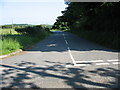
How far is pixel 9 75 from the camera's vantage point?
5.36m

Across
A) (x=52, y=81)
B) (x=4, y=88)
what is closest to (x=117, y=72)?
(x=52, y=81)

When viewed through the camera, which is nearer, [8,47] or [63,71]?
[63,71]

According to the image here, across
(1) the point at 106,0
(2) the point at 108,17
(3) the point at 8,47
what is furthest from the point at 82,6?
(3) the point at 8,47

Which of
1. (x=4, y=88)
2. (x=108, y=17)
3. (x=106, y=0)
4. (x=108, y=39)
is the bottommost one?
(x=4, y=88)

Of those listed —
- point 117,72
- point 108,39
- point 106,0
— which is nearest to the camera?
point 117,72

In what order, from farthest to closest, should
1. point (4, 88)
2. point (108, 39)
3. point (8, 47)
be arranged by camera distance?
point (108, 39) → point (8, 47) → point (4, 88)

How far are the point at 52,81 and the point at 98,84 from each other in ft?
4.64

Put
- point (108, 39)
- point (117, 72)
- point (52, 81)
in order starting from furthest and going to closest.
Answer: point (108, 39) < point (117, 72) < point (52, 81)

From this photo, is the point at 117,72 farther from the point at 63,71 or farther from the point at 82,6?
the point at 82,6

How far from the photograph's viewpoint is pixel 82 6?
54.1ft

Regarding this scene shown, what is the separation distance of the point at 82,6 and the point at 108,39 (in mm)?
5029

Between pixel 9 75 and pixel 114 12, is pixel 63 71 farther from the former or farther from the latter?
pixel 114 12

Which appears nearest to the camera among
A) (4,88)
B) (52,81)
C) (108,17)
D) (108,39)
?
(4,88)

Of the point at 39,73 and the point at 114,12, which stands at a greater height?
the point at 114,12
